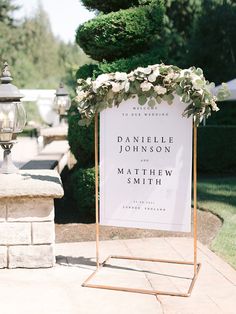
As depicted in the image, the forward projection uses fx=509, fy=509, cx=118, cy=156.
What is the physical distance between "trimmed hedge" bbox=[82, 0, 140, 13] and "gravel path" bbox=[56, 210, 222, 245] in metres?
3.29

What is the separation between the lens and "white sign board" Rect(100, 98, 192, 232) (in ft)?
15.4

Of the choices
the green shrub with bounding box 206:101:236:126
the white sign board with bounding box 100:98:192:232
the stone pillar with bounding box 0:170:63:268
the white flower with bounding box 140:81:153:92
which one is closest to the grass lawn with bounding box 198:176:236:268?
the white sign board with bounding box 100:98:192:232

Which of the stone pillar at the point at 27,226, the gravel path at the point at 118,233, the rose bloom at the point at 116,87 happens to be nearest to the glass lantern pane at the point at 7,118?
the stone pillar at the point at 27,226

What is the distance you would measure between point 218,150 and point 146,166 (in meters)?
Answer: 7.85

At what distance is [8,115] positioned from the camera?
5324mm

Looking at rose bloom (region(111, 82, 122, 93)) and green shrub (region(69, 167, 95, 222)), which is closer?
rose bloom (region(111, 82, 122, 93))

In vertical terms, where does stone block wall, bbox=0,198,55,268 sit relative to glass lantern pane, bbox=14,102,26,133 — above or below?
below

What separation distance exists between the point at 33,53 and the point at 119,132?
150 feet

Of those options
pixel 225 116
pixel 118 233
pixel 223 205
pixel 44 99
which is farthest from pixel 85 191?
pixel 44 99

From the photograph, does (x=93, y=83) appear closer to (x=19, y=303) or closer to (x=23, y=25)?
(x=19, y=303)

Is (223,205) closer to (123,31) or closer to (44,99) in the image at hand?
(123,31)

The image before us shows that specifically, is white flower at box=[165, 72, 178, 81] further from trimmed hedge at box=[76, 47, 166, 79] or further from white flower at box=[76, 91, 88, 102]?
trimmed hedge at box=[76, 47, 166, 79]

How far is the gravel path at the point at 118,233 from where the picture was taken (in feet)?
21.5

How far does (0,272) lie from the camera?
5047 mm
